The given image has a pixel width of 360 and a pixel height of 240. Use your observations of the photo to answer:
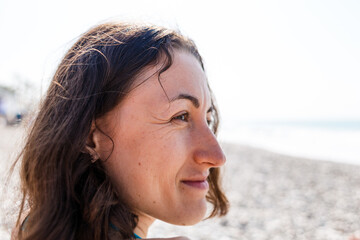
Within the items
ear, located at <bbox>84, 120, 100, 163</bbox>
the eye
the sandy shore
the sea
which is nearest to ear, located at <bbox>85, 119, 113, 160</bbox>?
ear, located at <bbox>84, 120, 100, 163</bbox>

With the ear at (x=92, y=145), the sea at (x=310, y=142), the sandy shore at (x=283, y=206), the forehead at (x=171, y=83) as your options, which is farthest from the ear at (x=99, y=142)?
the sea at (x=310, y=142)

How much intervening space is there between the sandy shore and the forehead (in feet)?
2.69

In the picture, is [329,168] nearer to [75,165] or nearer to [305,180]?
[305,180]

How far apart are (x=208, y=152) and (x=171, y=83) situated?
1.15 feet

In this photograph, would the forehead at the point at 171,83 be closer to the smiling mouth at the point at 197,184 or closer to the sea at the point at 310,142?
the smiling mouth at the point at 197,184

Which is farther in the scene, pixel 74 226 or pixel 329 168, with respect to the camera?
pixel 329 168

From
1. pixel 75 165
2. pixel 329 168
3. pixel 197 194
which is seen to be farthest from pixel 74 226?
pixel 329 168

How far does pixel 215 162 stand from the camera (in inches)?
58.1

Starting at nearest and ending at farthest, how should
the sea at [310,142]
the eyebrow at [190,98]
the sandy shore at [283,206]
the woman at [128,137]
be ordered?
the woman at [128,137]
the eyebrow at [190,98]
the sandy shore at [283,206]
the sea at [310,142]

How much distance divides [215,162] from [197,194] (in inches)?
6.4

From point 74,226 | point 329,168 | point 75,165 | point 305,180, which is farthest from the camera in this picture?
point 329,168

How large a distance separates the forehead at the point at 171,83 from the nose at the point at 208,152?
18 cm

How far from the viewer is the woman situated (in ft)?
4.54

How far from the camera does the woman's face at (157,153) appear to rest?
1.45 meters
